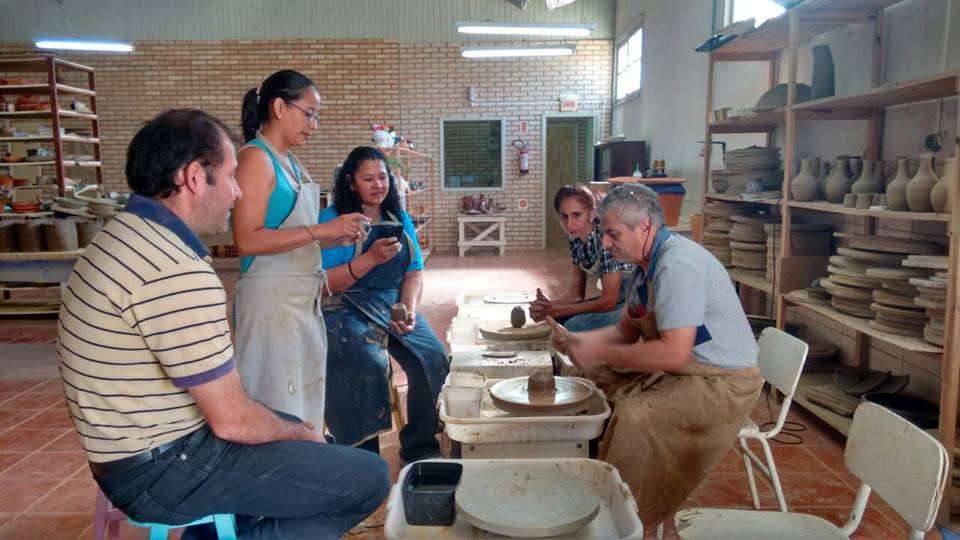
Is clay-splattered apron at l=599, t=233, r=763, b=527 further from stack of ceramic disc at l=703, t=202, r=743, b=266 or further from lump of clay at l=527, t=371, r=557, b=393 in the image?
stack of ceramic disc at l=703, t=202, r=743, b=266

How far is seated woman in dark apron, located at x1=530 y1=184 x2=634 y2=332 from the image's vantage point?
3859 mm

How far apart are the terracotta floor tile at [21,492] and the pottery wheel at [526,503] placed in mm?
2787

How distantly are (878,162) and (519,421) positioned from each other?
3.05 meters

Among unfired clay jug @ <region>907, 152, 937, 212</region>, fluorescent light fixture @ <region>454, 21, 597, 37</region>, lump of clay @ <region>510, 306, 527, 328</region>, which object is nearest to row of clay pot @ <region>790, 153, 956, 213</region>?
unfired clay jug @ <region>907, 152, 937, 212</region>

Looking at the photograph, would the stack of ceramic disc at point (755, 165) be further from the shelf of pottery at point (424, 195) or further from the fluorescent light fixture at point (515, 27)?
the shelf of pottery at point (424, 195)

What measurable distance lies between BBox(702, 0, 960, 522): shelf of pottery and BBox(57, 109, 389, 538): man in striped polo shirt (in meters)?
2.78

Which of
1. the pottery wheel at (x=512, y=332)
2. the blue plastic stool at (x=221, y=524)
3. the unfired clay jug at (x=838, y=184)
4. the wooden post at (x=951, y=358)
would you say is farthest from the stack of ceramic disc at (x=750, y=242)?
the blue plastic stool at (x=221, y=524)

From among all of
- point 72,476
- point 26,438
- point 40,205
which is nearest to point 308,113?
point 72,476

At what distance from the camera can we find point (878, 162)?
398 cm

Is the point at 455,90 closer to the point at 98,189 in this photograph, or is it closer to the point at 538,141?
the point at 538,141

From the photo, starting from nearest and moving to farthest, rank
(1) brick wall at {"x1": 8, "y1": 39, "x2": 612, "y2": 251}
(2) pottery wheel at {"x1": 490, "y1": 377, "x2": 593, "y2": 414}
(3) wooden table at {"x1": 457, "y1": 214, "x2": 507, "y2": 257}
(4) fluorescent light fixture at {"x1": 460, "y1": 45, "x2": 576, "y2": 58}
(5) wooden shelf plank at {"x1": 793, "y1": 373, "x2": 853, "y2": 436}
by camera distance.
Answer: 1. (2) pottery wheel at {"x1": 490, "y1": 377, "x2": 593, "y2": 414}
2. (5) wooden shelf plank at {"x1": 793, "y1": 373, "x2": 853, "y2": 436}
3. (4) fluorescent light fixture at {"x1": 460, "y1": 45, "x2": 576, "y2": 58}
4. (3) wooden table at {"x1": 457, "y1": 214, "x2": 507, "y2": 257}
5. (1) brick wall at {"x1": 8, "y1": 39, "x2": 612, "y2": 251}

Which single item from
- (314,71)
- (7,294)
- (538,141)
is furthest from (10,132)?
(538,141)

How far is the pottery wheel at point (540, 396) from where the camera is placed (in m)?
2.41

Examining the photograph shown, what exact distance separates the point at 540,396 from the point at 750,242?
3267mm
